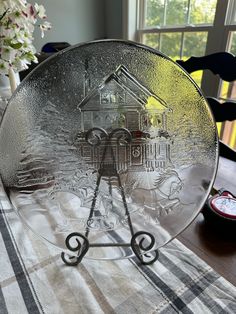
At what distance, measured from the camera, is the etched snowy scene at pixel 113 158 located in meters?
0.42

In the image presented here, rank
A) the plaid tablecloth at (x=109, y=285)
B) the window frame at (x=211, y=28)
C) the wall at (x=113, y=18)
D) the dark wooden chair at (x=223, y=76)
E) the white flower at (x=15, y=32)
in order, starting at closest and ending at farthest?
the plaid tablecloth at (x=109, y=285), the white flower at (x=15, y=32), the dark wooden chair at (x=223, y=76), the window frame at (x=211, y=28), the wall at (x=113, y=18)

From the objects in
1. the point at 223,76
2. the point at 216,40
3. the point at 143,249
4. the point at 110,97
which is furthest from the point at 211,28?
the point at 143,249

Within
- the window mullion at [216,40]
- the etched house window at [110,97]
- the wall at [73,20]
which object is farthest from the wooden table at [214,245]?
the wall at [73,20]

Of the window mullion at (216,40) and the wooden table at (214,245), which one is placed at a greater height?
the window mullion at (216,40)

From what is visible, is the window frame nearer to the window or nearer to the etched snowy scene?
the window

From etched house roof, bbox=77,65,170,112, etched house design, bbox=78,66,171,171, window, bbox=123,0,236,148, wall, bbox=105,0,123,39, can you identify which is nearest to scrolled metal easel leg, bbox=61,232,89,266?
etched house design, bbox=78,66,171,171

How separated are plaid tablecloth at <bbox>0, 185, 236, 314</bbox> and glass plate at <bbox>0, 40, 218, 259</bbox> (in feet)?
0.13

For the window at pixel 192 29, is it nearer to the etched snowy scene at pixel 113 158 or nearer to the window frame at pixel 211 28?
the window frame at pixel 211 28

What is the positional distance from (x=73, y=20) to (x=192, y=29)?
3.28 ft

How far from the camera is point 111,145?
0.45 metres

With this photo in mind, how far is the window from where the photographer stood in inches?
48.3

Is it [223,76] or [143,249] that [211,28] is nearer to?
[223,76]

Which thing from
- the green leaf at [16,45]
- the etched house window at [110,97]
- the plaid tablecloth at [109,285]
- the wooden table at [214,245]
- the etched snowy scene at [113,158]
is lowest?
the plaid tablecloth at [109,285]

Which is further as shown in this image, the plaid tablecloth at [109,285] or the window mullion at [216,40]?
the window mullion at [216,40]
